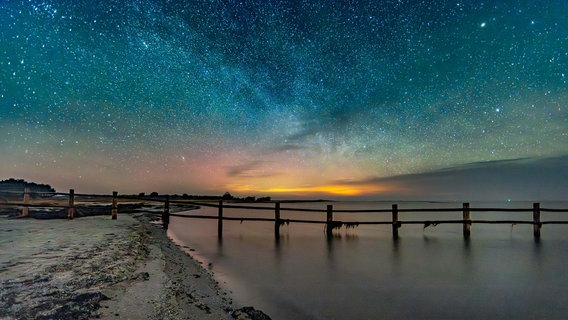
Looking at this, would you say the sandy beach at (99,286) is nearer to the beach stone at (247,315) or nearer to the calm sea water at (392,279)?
the beach stone at (247,315)

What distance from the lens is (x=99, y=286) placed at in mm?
4340

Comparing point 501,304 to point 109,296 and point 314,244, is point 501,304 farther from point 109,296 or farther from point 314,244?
point 314,244

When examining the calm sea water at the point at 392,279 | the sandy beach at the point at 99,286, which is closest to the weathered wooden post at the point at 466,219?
the calm sea water at the point at 392,279

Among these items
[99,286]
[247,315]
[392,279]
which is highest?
[99,286]

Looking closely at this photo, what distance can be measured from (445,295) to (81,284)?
7.10m

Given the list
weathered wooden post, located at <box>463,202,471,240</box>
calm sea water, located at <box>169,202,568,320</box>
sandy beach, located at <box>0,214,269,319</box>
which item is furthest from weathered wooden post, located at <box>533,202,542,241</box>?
sandy beach, located at <box>0,214,269,319</box>

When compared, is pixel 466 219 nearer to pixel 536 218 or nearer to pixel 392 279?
pixel 536 218

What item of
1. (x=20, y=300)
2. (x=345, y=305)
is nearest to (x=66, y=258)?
(x=20, y=300)

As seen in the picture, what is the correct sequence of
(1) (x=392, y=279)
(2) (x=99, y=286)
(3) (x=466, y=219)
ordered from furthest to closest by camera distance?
(3) (x=466, y=219) → (1) (x=392, y=279) → (2) (x=99, y=286)

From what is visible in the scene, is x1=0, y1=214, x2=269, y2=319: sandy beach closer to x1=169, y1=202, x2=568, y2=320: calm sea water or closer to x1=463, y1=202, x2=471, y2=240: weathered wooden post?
x1=169, y1=202, x2=568, y2=320: calm sea water

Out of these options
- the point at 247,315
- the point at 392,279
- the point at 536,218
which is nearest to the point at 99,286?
the point at 247,315

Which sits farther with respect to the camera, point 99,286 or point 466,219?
point 466,219

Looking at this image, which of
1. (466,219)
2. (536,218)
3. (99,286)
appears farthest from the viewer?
(536,218)

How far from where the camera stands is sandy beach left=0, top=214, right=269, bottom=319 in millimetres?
3543
